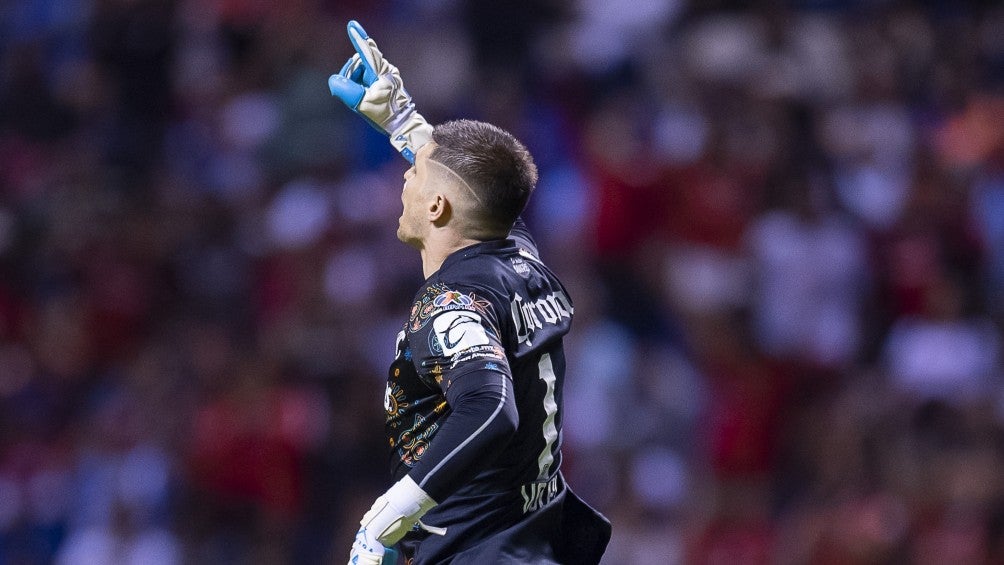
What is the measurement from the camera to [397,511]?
3359 millimetres

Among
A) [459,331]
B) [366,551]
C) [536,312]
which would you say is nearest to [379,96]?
[536,312]

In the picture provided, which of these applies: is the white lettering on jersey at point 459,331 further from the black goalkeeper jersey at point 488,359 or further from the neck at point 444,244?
the neck at point 444,244

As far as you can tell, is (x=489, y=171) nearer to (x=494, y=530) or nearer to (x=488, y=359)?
(x=488, y=359)

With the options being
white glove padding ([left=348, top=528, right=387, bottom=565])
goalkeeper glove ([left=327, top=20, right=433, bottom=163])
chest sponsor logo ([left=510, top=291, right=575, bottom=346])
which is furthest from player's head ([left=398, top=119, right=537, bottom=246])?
white glove padding ([left=348, top=528, right=387, bottom=565])

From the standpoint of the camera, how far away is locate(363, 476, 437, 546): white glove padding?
132 inches

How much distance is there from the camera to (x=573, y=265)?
8836mm

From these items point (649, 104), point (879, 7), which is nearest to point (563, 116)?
point (649, 104)

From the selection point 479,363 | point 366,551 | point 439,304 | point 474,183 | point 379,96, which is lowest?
point 366,551

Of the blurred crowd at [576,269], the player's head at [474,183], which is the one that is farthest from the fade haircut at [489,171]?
the blurred crowd at [576,269]

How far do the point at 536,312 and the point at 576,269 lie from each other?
16.8ft

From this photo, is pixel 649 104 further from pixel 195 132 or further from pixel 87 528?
pixel 87 528

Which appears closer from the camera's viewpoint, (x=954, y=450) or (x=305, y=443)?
(x=954, y=450)

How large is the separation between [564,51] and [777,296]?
2551 mm

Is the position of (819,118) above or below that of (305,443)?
above
